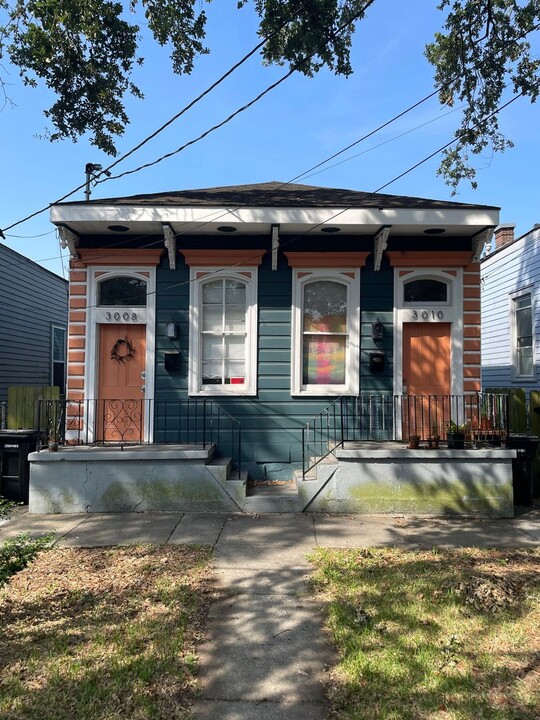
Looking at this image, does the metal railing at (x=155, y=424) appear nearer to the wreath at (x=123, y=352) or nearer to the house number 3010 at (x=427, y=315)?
the wreath at (x=123, y=352)

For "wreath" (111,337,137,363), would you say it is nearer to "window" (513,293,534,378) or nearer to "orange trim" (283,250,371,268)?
"orange trim" (283,250,371,268)

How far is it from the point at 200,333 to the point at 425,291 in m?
3.82

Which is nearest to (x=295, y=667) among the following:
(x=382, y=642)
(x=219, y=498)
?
(x=382, y=642)

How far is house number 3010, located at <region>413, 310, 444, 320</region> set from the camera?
7.75 metres

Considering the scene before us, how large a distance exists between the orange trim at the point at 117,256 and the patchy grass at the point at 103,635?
15.2ft

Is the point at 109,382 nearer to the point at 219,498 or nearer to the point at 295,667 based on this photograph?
the point at 219,498

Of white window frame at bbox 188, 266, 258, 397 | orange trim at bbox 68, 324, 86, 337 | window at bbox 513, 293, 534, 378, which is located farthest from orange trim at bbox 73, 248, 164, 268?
window at bbox 513, 293, 534, 378

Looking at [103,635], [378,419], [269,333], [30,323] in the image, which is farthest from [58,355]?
[103,635]

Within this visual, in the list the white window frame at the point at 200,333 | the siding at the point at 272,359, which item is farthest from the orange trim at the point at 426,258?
the white window frame at the point at 200,333

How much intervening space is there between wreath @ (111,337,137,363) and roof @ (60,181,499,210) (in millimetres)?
2192

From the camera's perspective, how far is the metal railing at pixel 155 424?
7.56m

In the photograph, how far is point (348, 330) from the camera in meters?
7.74

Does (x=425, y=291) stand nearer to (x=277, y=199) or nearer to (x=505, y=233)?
(x=277, y=199)

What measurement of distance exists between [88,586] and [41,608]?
17.5 inches
